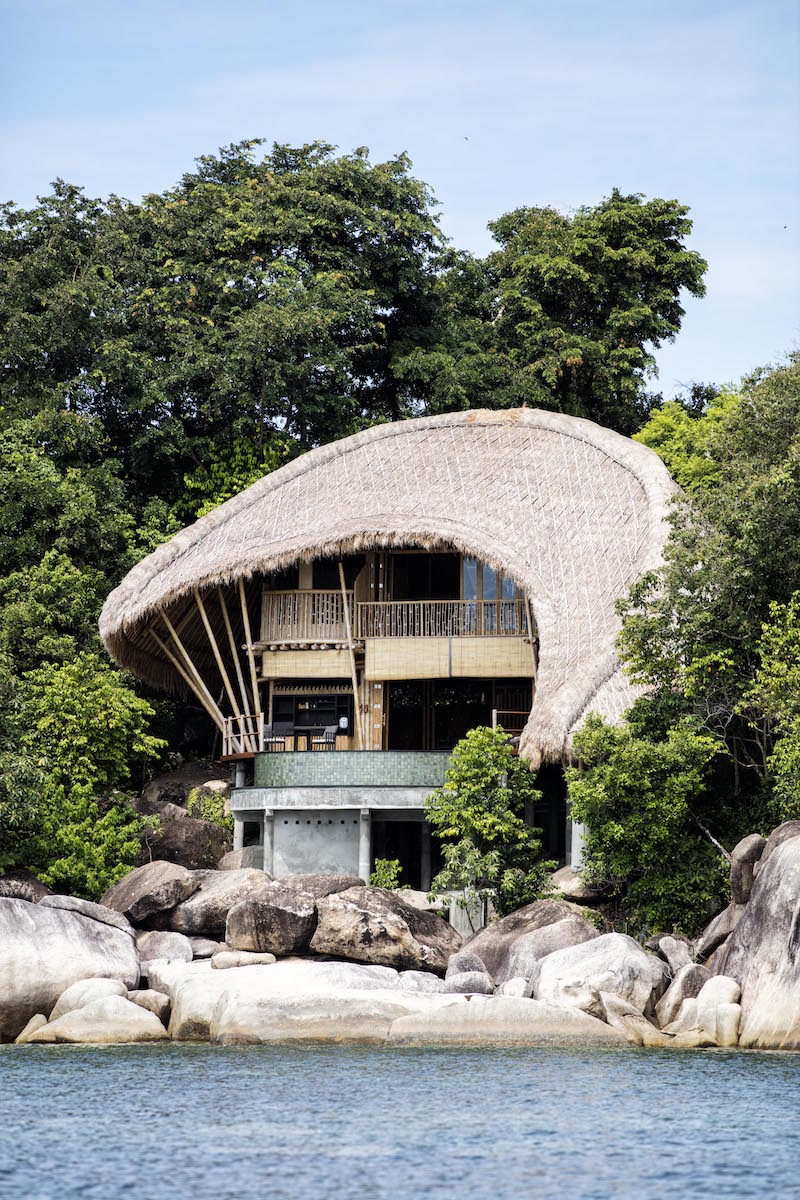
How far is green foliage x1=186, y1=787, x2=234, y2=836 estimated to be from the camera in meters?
34.1

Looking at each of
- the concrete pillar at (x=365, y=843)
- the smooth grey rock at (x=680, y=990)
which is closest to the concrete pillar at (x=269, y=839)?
the concrete pillar at (x=365, y=843)

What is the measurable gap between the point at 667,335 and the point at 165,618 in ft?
61.1

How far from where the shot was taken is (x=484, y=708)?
36812 mm

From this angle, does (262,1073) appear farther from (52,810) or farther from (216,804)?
(216,804)

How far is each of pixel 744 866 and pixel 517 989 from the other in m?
4.06

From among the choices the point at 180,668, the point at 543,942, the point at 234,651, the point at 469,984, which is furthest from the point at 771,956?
the point at 180,668

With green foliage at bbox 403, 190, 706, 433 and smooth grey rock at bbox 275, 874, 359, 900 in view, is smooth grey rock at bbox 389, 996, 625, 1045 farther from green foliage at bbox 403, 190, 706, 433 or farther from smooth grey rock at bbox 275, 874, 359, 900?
green foliage at bbox 403, 190, 706, 433

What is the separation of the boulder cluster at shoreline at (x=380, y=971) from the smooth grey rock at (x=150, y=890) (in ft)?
0.23

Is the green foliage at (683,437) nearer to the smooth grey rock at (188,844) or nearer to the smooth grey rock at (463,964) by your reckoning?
the smooth grey rock at (188,844)

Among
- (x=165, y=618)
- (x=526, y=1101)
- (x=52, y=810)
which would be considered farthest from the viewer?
(x=165, y=618)

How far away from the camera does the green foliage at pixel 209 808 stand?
34125mm

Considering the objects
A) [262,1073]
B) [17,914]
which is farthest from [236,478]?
[262,1073]

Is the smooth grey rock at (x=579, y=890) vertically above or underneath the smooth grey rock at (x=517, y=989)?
above

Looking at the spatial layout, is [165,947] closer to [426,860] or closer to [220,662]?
[426,860]
